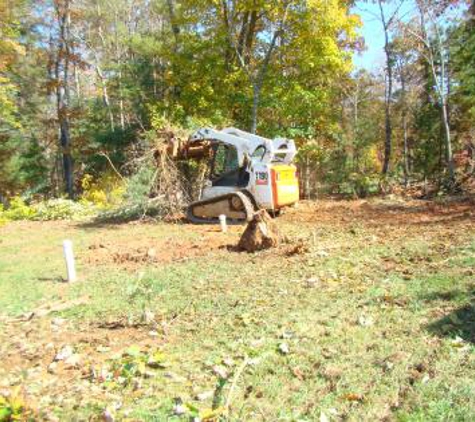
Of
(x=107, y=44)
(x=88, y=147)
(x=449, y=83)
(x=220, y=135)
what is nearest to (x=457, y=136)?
(x=449, y=83)

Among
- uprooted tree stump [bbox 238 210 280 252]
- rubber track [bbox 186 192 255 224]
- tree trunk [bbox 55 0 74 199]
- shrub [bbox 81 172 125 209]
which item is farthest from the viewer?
tree trunk [bbox 55 0 74 199]

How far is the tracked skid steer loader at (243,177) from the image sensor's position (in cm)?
1095

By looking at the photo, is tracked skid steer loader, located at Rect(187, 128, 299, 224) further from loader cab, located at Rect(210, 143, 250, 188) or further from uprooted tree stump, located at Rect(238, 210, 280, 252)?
uprooted tree stump, located at Rect(238, 210, 280, 252)

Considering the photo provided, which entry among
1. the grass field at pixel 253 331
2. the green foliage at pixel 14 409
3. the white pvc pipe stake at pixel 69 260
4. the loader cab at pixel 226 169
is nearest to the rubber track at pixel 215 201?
the loader cab at pixel 226 169

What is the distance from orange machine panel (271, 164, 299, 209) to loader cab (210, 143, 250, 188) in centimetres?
78

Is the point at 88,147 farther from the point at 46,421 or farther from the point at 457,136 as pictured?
the point at 46,421

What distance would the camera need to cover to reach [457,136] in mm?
20188

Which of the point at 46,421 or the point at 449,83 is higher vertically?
the point at 449,83

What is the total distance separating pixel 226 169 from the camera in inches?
472

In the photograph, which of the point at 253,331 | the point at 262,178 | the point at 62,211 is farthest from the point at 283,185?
the point at 62,211

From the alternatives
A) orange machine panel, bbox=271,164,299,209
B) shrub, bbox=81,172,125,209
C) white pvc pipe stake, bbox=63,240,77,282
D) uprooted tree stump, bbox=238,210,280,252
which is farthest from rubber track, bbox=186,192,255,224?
shrub, bbox=81,172,125,209

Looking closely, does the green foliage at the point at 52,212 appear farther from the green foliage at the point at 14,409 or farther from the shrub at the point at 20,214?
the green foliage at the point at 14,409

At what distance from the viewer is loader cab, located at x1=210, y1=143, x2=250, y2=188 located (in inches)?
454

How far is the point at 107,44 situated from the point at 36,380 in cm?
3238
